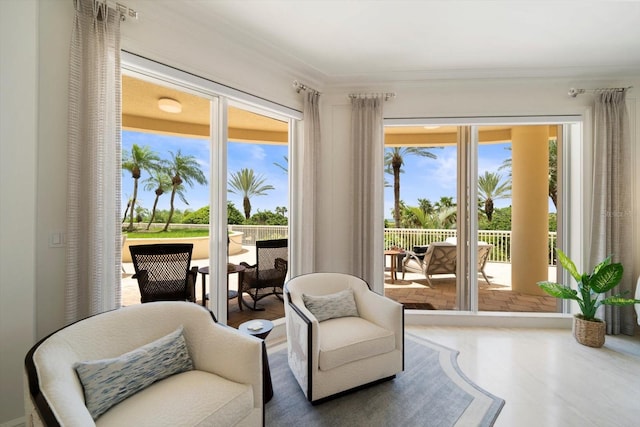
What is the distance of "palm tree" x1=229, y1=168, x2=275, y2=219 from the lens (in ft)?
10.0

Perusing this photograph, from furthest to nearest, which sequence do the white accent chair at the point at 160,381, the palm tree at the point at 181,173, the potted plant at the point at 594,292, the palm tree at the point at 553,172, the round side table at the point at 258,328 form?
the palm tree at the point at 553,172 < the potted plant at the point at 594,292 < the palm tree at the point at 181,173 < the round side table at the point at 258,328 < the white accent chair at the point at 160,381

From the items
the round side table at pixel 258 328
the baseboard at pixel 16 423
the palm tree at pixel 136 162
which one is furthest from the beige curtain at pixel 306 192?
the baseboard at pixel 16 423

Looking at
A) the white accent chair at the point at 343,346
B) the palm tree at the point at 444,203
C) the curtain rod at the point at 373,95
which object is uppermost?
the curtain rod at the point at 373,95

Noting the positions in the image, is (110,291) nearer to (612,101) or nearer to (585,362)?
(585,362)

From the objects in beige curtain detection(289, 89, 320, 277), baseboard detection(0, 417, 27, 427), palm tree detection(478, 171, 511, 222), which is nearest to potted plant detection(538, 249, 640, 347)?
palm tree detection(478, 171, 511, 222)

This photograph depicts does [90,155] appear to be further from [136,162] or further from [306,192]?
[306,192]

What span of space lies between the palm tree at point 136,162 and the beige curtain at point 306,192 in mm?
1559

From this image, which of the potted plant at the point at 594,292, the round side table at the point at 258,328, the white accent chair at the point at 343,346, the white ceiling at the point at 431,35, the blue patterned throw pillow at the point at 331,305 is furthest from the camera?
the potted plant at the point at 594,292

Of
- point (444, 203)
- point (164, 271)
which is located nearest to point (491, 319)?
point (444, 203)

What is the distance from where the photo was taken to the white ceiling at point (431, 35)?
2.37 metres

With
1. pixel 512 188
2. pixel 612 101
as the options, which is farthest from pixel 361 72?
pixel 612 101

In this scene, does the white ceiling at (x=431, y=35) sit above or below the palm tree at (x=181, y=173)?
above

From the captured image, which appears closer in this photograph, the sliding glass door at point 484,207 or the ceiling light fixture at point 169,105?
the ceiling light fixture at point 169,105

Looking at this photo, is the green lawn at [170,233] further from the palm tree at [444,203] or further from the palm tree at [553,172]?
the palm tree at [553,172]
